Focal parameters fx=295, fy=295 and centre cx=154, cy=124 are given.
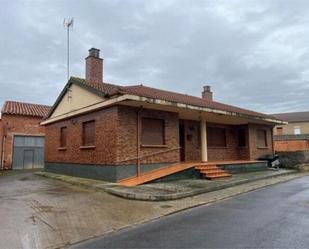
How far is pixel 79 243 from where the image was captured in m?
5.32

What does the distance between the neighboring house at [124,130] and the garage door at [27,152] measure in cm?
632

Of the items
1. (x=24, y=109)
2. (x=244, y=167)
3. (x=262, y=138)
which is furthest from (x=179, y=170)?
(x=24, y=109)

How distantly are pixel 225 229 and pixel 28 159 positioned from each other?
→ 22453 millimetres

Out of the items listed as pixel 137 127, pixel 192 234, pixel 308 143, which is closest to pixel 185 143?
pixel 137 127

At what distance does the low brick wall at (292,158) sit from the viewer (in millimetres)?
21156

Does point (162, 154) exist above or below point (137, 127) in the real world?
below

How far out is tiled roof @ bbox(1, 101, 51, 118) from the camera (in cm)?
2409

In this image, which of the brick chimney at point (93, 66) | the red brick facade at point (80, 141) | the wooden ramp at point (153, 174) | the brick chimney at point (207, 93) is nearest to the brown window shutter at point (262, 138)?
the brick chimney at point (207, 93)

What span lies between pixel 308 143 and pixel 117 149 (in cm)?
2320

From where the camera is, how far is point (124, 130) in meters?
12.3

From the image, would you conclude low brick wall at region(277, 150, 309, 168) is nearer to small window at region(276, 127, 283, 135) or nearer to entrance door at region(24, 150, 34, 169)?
entrance door at region(24, 150, 34, 169)

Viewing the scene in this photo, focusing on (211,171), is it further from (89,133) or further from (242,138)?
(242,138)

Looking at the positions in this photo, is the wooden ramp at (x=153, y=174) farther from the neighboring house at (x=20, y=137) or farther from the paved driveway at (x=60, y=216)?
the neighboring house at (x=20, y=137)

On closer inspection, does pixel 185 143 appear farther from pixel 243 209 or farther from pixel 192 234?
pixel 192 234
